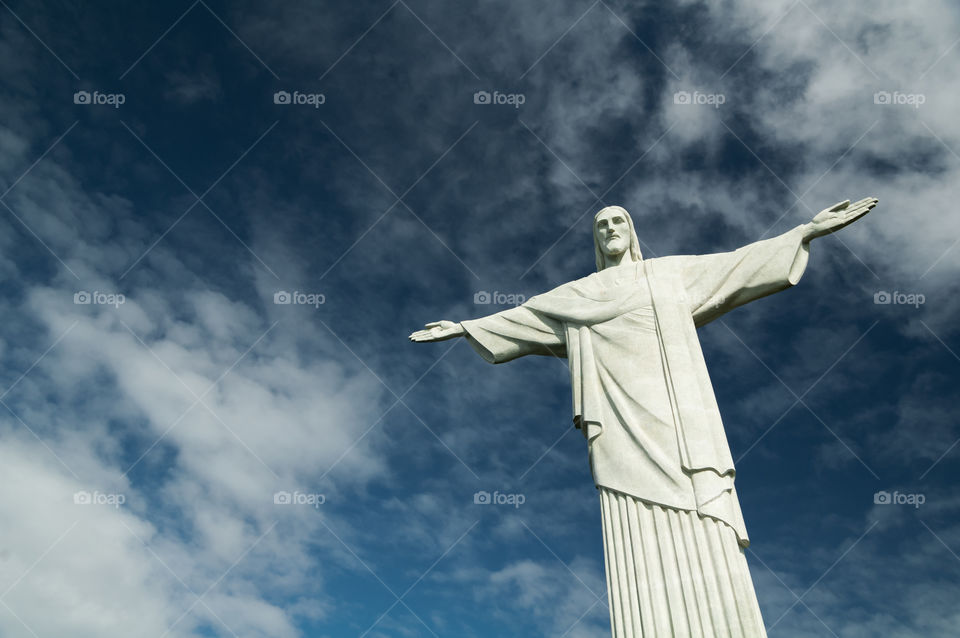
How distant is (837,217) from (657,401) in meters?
3.74

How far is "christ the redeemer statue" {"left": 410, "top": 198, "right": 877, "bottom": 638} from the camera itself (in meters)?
7.97

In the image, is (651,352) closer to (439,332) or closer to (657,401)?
(657,401)

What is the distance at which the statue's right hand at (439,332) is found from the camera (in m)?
11.3

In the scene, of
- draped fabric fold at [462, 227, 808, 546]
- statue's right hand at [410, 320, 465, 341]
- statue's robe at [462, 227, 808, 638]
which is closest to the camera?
statue's robe at [462, 227, 808, 638]

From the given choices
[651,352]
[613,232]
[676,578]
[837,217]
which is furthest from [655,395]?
[837,217]

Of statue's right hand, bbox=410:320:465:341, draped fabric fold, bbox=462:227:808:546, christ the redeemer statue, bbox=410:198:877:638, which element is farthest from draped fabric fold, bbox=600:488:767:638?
Result: statue's right hand, bbox=410:320:465:341

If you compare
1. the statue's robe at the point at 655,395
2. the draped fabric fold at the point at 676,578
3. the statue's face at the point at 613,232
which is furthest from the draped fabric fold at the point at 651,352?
the statue's face at the point at 613,232

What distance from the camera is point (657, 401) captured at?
933 cm

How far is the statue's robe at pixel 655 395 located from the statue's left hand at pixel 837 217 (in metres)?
0.20

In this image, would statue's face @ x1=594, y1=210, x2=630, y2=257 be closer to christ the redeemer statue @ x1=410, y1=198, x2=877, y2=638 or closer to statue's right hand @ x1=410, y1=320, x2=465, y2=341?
christ the redeemer statue @ x1=410, y1=198, x2=877, y2=638

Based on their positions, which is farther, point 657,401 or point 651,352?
point 651,352

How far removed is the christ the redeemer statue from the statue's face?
19 millimetres

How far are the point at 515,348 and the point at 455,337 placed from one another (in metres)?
1.03

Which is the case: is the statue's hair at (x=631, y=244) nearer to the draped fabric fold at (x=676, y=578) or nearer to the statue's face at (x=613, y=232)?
the statue's face at (x=613, y=232)
